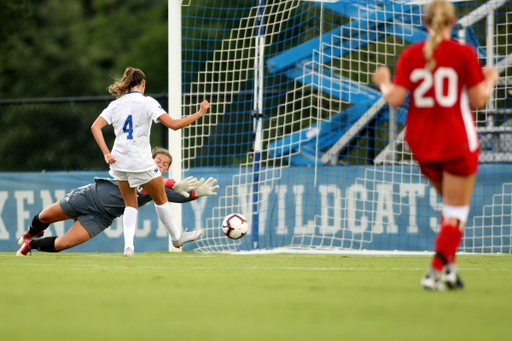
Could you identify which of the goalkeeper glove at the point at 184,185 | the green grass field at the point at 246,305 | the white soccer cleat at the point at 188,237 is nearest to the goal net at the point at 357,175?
the goalkeeper glove at the point at 184,185

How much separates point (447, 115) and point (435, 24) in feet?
1.56

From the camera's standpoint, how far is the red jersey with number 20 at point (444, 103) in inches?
138

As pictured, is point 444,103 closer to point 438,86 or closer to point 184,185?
point 438,86

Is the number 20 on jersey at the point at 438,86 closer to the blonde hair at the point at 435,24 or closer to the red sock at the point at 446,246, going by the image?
the blonde hair at the point at 435,24

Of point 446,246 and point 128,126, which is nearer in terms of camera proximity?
point 446,246

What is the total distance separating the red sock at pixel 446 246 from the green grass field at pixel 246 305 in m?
0.16

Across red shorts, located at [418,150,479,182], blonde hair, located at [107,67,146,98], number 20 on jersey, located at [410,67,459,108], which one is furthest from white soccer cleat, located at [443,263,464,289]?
blonde hair, located at [107,67,146,98]

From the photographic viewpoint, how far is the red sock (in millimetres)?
3471

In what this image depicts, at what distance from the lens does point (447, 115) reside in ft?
11.6

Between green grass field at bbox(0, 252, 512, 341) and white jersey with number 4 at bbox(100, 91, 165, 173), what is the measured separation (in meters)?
1.41

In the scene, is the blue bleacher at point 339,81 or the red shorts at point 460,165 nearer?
the red shorts at point 460,165

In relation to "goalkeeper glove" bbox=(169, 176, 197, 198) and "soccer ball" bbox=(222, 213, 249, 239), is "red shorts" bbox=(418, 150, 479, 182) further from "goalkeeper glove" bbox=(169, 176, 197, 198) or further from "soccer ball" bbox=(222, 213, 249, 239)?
"goalkeeper glove" bbox=(169, 176, 197, 198)

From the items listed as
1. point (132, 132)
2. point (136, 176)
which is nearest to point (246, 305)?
point (136, 176)

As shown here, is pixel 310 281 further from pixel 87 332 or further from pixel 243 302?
pixel 87 332
